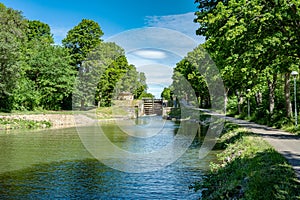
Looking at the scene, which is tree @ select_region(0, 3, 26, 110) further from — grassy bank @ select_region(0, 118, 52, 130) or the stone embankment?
grassy bank @ select_region(0, 118, 52, 130)

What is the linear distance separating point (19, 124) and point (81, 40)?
2806 cm

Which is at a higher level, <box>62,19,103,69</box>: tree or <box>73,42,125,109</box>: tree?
<box>62,19,103,69</box>: tree

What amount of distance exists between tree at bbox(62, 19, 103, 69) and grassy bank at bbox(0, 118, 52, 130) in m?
23.8

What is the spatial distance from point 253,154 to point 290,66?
621cm

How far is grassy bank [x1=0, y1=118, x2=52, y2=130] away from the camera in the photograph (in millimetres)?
31953

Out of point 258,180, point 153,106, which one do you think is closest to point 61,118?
point 258,180

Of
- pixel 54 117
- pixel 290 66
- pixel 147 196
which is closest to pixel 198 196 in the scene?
pixel 147 196

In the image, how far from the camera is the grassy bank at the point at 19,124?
3195 centimetres

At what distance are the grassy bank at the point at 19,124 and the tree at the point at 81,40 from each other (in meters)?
23.8

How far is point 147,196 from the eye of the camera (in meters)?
→ 9.59

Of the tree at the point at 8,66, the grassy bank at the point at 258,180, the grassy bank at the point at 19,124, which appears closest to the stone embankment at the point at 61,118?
the grassy bank at the point at 19,124

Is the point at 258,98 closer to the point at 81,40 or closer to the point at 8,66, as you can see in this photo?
the point at 8,66

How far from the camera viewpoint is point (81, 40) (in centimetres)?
5841

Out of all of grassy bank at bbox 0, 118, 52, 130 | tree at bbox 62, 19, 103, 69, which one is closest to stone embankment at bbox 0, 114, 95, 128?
grassy bank at bbox 0, 118, 52, 130
